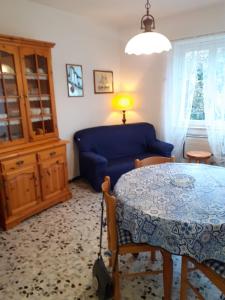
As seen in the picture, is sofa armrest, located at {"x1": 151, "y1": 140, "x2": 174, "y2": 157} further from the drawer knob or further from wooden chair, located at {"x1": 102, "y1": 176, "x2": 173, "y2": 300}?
wooden chair, located at {"x1": 102, "y1": 176, "x2": 173, "y2": 300}

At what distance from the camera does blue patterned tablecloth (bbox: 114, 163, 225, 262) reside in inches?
49.6

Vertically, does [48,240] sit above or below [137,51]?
below

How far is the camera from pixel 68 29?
3564 mm

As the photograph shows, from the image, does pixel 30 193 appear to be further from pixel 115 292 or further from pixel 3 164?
pixel 115 292

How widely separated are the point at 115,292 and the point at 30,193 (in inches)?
64.3

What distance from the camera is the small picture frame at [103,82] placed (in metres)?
4.12

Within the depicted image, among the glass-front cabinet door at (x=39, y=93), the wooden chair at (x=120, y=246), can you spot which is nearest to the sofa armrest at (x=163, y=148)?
the glass-front cabinet door at (x=39, y=93)

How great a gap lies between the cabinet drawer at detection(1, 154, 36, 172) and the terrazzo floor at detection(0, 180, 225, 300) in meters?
0.68

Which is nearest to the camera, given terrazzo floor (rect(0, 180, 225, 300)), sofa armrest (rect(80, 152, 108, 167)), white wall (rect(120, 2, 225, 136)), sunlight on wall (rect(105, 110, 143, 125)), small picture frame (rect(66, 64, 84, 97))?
terrazzo floor (rect(0, 180, 225, 300))

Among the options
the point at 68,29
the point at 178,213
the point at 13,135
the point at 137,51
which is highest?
the point at 68,29

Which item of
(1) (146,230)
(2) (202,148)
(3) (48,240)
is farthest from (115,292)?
(2) (202,148)

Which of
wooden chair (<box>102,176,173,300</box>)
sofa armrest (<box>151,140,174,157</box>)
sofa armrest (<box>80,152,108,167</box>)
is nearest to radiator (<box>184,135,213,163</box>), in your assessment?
sofa armrest (<box>151,140,174,157</box>)

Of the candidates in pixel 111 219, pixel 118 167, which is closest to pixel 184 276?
pixel 111 219

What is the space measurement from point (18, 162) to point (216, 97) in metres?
2.96
